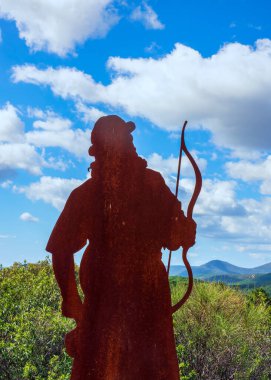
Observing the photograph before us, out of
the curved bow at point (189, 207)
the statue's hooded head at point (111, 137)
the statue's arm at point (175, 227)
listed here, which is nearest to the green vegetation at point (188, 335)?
the curved bow at point (189, 207)

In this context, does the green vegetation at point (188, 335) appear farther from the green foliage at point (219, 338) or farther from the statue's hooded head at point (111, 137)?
the statue's hooded head at point (111, 137)

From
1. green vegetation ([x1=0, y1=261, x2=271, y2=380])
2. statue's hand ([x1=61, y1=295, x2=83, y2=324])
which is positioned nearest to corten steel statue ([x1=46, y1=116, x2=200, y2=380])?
statue's hand ([x1=61, y1=295, x2=83, y2=324])

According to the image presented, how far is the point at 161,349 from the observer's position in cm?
377

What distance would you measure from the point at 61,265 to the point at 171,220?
0.83 meters

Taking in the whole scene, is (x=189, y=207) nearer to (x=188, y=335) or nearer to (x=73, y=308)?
(x=73, y=308)

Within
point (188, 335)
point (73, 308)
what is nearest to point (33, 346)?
point (188, 335)

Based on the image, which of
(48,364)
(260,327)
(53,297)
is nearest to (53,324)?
(48,364)

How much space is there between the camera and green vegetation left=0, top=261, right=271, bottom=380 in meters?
7.08

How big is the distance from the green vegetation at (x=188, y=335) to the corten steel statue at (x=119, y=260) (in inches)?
105

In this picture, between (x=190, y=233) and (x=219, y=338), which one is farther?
(x=219, y=338)

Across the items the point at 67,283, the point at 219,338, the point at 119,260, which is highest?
the point at 119,260

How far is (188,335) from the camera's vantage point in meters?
8.50

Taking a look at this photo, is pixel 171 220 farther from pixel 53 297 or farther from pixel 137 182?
pixel 53 297

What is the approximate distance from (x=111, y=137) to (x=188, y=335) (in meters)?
5.30
